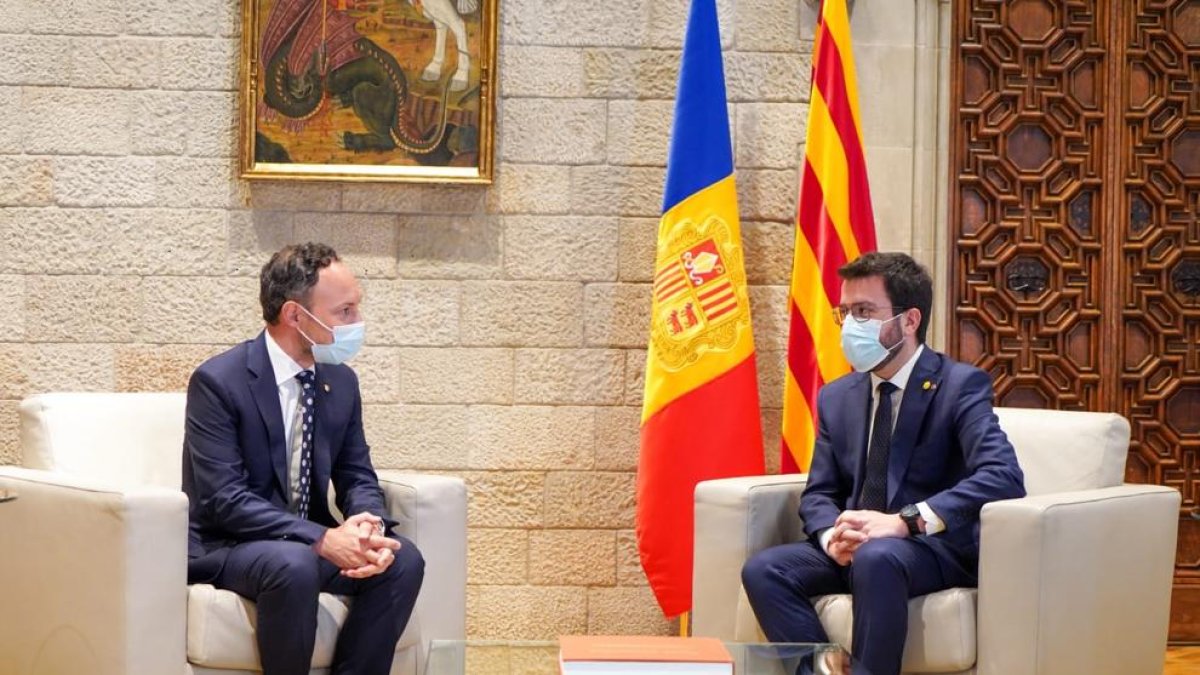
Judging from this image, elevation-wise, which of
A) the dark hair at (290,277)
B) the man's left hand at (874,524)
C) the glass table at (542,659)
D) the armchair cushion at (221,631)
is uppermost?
the dark hair at (290,277)

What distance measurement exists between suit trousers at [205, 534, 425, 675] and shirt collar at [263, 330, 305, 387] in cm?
45

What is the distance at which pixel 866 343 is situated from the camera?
11.3 feet

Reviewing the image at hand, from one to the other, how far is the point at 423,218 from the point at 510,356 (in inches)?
21.1

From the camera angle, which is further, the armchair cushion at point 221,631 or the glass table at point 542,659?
the armchair cushion at point 221,631

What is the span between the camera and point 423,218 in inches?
177

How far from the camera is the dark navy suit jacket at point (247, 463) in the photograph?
3.16 metres

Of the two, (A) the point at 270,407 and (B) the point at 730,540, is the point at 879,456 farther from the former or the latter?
(A) the point at 270,407

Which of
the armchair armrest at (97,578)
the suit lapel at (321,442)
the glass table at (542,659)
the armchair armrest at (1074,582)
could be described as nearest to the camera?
the glass table at (542,659)

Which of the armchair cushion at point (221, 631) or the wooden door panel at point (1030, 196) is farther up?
the wooden door panel at point (1030, 196)

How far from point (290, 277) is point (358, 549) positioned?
2.34 ft

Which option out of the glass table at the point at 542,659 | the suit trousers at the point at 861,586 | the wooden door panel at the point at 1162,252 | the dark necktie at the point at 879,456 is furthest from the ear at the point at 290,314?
the wooden door panel at the point at 1162,252

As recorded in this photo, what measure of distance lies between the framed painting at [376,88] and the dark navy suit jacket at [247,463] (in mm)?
1215

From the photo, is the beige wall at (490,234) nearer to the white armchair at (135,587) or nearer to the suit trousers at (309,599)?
the white armchair at (135,587)

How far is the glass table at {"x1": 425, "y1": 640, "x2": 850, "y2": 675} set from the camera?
2.49m
